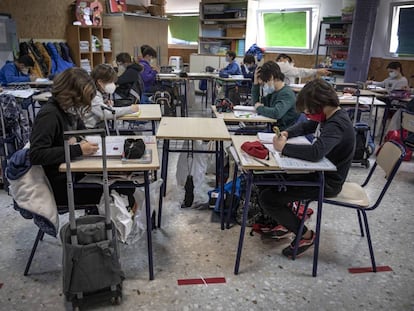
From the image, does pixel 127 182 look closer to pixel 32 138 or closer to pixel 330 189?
pixel 32 138

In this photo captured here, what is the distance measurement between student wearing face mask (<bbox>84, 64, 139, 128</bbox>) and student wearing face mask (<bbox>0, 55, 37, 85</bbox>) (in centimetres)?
256

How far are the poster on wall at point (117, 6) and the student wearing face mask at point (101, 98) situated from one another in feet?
16.8

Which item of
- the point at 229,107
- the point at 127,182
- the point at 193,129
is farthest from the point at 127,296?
the point at 229,107

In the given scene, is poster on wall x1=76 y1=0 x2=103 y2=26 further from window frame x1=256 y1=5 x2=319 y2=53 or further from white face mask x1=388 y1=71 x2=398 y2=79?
white face mask x1=388 y1=71 x2=398 y2=79

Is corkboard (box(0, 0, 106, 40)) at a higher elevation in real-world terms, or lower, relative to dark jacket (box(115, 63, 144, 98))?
higher

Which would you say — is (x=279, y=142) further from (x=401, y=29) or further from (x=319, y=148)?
(x=401, y=29)

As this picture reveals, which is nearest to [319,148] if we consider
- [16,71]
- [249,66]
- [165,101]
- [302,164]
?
[302,164]

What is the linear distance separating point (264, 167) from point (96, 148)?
2.95 feet

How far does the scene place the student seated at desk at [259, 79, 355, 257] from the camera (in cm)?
207

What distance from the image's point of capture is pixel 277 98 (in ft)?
10.7

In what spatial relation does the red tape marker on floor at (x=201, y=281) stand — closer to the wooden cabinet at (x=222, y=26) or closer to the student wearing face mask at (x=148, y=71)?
the student wearing face mask at (x=148, y=71)

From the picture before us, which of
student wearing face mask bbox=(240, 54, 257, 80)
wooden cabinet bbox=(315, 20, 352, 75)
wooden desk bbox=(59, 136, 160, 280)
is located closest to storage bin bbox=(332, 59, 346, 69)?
wooden cabinet bbox=(315, 20, 352, 75)

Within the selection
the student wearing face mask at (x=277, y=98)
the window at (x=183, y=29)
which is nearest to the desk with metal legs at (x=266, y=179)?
the student wearing face mask at (x=277, y=98)

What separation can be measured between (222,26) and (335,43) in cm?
287
